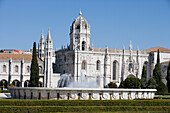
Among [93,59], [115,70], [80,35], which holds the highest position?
[80,35]

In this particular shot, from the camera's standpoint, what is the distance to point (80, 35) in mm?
60906

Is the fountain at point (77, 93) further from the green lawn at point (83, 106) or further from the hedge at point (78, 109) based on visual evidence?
the hedge at point (78, 109)

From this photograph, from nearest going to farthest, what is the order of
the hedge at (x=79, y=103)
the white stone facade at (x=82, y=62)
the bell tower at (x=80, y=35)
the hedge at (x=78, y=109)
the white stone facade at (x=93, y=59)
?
the hedge at (x=78, y=109)
the hedge at (x=79, y=103)
the white stone facade at (x=82, y=62)
the white stone facade at (x=93, y=59)
the bell tower at (x=80, y=35)

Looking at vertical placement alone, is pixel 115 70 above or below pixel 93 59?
below

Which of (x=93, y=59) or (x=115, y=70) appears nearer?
(x=93, y=59)

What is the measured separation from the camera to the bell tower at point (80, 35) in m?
60.8

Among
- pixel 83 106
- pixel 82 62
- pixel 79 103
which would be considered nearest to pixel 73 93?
pixel 79 103

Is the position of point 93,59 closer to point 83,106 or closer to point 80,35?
point 80,35

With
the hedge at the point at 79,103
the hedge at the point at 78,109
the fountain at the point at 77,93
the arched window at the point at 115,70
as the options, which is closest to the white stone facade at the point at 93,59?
the arched window at the point at 115,70

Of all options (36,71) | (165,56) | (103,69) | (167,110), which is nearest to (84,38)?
(103,69)

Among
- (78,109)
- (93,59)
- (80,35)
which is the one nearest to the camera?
(78,109)

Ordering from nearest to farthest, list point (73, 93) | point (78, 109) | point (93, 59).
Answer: point (78, 109), point (73, 93), point (93, 59)

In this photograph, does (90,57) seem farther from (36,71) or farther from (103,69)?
(36,71)

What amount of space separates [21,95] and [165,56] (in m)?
42.7
